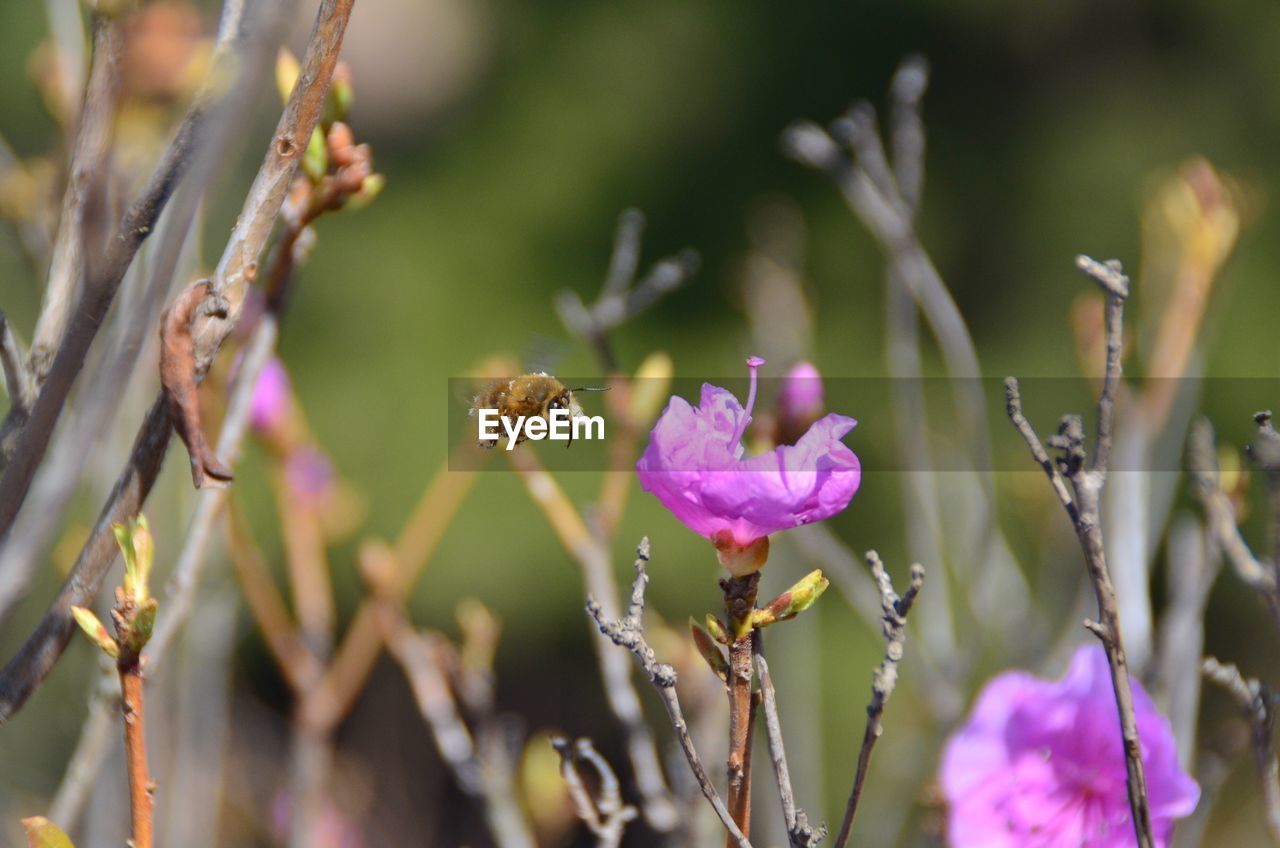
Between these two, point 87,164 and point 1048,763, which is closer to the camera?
point 87,164

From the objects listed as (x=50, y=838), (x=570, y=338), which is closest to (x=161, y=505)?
(x=50, y=838)

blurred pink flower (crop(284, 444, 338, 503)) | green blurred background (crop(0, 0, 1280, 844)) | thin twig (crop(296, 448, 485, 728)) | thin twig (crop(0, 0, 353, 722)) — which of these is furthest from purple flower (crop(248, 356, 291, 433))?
green blurred background (crop(0, 0, 1280, 844))

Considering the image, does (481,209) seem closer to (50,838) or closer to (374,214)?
(374,214)

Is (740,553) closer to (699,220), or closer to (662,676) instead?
(662,676)

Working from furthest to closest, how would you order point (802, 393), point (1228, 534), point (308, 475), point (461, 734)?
1. point (308, 475)
2. point (461, 734)
3. point (802, 393)
4. point (1228, 534)

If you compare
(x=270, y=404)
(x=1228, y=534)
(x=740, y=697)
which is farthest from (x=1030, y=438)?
(x=270, y=404)
